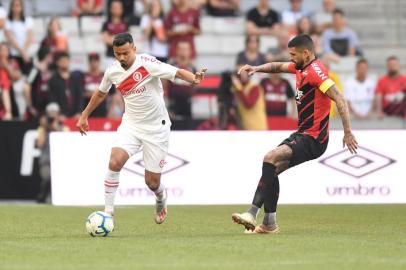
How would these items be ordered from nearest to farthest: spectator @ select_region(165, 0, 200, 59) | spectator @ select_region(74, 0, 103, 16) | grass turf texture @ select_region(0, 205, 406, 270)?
grass turf texture @ select_region(0, 205, 406, 270)
spectator @ select_region(165, 0, 200, 59)
spectator @ select_region(74, 0, 103, 16)

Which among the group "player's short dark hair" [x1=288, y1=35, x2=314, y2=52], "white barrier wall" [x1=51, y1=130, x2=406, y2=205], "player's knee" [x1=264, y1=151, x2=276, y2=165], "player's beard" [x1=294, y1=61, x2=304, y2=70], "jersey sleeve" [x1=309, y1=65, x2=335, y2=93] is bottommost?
"white barrier wall" [x1=51, y1=130, x2=406, y2=205]

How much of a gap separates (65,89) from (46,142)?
192 centimetres

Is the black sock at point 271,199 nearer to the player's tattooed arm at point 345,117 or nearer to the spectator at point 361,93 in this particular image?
the player's tattooed arm at point 345,117

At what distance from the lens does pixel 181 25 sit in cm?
2298

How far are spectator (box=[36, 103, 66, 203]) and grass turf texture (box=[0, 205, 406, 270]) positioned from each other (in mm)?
2920

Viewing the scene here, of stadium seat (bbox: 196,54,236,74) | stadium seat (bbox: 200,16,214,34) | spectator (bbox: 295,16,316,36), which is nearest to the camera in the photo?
spectator (bbox: 295,16,316,36)

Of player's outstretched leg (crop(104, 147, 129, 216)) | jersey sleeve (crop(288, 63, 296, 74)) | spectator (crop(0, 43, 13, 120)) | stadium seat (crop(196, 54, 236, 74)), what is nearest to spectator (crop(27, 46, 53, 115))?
spectator (crop(0, 43, 13, 120))

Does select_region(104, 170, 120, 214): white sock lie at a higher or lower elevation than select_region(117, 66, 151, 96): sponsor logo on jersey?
lower

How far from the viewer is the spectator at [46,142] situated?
63.4 feet

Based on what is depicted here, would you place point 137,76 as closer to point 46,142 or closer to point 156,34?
point 46,142

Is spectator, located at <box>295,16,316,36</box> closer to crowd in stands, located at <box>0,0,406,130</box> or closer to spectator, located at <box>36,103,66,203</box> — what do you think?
crowd in stands, located at <box>0,0,406,130</box>

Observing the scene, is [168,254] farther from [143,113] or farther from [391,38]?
[391,38]

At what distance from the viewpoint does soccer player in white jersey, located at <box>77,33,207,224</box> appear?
12.8 metres

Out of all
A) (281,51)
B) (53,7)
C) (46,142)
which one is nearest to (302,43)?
(46,142)
